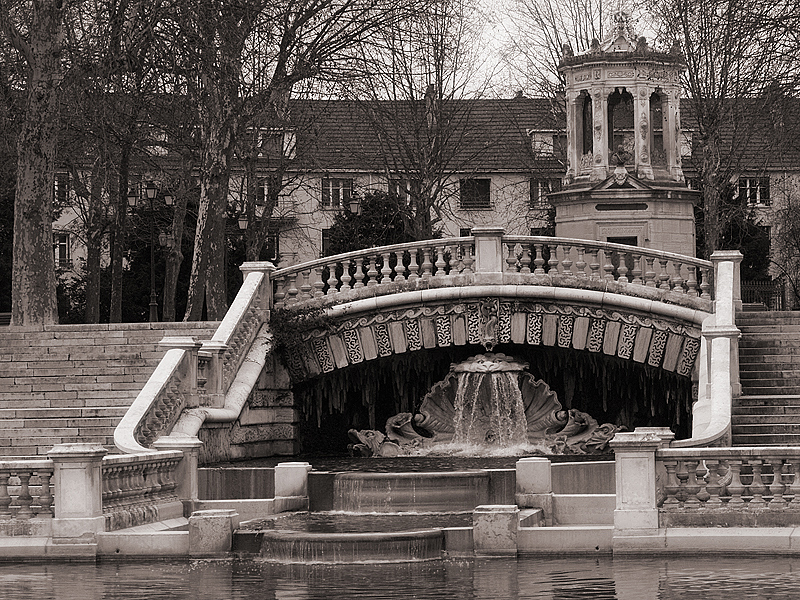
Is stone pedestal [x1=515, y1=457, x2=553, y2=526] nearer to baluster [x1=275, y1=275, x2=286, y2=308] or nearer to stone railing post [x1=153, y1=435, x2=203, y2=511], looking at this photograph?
stone railing post [x1=153, y1=435, x2=203, y2=511]

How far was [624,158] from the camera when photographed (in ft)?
99.7

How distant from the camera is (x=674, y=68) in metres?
30.8

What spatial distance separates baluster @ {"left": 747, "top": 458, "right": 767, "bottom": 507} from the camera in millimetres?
16281

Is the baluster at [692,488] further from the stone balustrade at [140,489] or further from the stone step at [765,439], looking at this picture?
the stone balustrade at [140,489]

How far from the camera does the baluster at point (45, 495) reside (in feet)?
55.3

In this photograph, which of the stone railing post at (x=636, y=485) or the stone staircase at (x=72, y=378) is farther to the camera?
the stone staircase at (x=72, y=378)

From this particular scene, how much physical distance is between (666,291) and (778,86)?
4627 millimetres

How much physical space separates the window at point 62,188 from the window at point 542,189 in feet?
42.5

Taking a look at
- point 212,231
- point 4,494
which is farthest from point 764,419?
point 212,231

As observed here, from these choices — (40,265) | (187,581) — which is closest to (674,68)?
(40,265)

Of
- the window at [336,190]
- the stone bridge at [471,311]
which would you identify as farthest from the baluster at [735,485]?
the window at [336,190]

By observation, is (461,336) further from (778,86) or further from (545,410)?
(778,86)

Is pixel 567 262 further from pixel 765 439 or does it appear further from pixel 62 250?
pixel 62 250

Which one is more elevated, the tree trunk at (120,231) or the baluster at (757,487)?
the tree trunk at (120,231)
